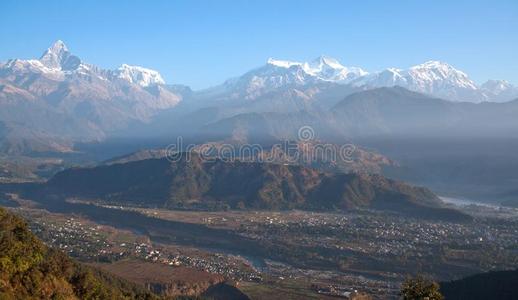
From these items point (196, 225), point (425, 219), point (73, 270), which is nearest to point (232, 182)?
point (196, 225)

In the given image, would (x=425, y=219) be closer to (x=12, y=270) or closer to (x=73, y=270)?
(x=73, y=270)

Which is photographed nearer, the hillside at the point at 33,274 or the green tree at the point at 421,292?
the green tree at the point at 421,292

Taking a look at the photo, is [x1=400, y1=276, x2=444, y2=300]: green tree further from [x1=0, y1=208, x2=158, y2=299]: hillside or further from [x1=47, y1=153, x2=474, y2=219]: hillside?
[x1=47, y1=153, x2=474, y2=219]: hillside

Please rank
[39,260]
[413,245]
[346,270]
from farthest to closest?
[413,245] < [346,270] < [39,260]

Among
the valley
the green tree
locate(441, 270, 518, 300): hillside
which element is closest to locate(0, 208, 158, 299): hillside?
the green tree

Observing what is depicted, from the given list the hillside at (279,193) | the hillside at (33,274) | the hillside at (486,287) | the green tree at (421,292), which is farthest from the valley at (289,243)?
the green tree at (421,292)

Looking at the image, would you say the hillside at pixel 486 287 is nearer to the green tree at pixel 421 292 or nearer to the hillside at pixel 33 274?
the green tree at pixel 421 292

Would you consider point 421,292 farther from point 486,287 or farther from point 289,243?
point 289,243

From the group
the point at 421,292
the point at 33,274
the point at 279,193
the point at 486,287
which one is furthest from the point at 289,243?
the point at 421,292
